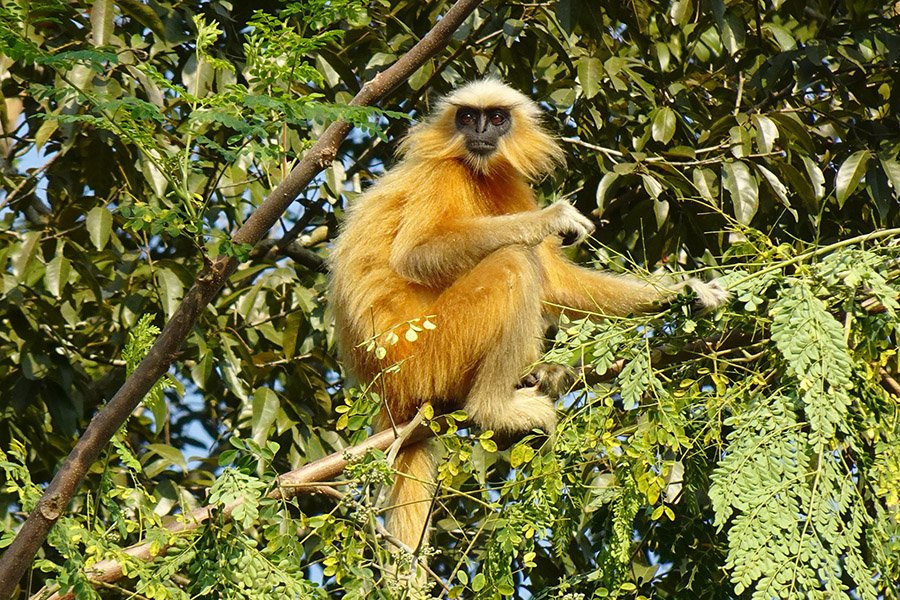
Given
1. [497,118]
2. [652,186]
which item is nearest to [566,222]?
[652,186]

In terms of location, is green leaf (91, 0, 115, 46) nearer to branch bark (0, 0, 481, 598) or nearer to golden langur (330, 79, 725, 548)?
Result: golden langur (330, 79, 725, 548)

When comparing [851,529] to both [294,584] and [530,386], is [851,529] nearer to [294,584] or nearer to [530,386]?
[294,584]

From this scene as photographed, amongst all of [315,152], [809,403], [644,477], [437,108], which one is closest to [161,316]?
[437,108]

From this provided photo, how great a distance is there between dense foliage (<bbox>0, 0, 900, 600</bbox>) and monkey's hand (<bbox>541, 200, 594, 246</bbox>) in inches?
6.3

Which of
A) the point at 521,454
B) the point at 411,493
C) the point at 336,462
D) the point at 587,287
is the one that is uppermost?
the point at 521,454

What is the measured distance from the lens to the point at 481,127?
17.5 feet

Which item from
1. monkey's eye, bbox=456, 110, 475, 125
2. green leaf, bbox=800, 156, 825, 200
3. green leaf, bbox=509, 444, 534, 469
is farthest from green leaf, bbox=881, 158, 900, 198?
green leaf, bbox=509, 444, 534, 469

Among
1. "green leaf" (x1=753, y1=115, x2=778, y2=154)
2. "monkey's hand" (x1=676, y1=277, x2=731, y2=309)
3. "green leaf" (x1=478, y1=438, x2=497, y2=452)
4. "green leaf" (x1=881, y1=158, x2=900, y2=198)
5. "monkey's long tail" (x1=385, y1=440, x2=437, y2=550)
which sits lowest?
"monkey's long tail" (x1=385, y1=440, x2=437, y2=550)

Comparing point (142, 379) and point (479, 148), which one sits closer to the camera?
point (142, 379)

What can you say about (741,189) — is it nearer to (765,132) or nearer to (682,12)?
(765,132)

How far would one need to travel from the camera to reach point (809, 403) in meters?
2.63

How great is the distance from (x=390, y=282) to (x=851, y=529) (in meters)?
2.60

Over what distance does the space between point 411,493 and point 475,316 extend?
0.77 m

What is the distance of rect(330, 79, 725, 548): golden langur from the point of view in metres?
4.54
